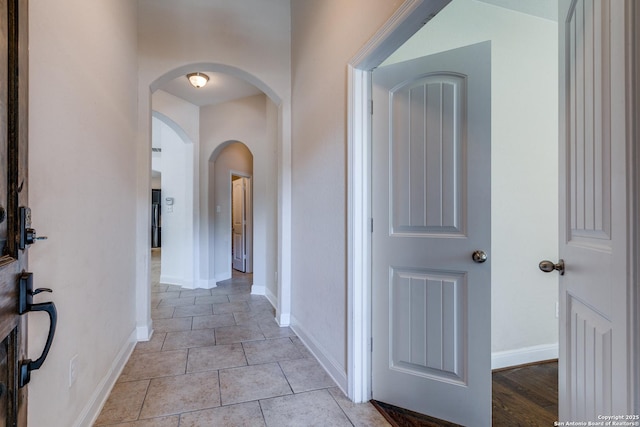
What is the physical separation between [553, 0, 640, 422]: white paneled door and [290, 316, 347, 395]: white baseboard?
126cm

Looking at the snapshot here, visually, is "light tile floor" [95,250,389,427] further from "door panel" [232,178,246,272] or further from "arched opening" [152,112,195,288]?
"door panel" [232,178,246,272]

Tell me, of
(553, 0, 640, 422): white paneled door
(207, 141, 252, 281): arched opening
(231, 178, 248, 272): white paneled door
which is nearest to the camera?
(553, 0, 640, 422): white paneled door

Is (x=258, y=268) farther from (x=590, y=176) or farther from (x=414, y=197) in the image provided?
(x=590, y=176)

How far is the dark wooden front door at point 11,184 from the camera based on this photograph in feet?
2.39

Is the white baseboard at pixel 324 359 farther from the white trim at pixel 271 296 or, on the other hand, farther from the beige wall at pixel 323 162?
the white trim at pixel 271 296

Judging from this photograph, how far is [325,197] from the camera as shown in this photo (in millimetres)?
2271

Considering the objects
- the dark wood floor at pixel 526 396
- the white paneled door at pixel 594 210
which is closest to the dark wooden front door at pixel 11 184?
the white paneled door at pixel 594 210

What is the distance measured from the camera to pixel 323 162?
2.32m

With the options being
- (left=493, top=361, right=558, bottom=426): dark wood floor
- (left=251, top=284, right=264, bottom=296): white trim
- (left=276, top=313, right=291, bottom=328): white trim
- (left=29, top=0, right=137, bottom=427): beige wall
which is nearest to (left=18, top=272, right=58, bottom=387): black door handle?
(left=29, top=0, right=137, bottom=427): beige wall

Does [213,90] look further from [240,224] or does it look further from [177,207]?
[240,224]

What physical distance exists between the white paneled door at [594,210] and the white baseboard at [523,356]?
4.53 feet

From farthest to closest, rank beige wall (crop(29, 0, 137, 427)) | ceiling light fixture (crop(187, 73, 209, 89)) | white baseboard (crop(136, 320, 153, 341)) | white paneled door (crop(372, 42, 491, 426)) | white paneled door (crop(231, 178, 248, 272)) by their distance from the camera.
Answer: white paneled door (crop(231, 178, 248, 272)) < ceiling light fixture (crop(187, 73, 209, 89)) < white baseboard (crop(136, 320, 153, 341)) < white paneled door (crop(372, 42, 491, 426)) < beige wall (crop(29, 0, 137, 427))

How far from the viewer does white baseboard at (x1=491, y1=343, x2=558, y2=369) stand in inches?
87.4

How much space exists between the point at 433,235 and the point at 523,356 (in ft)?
4.64
